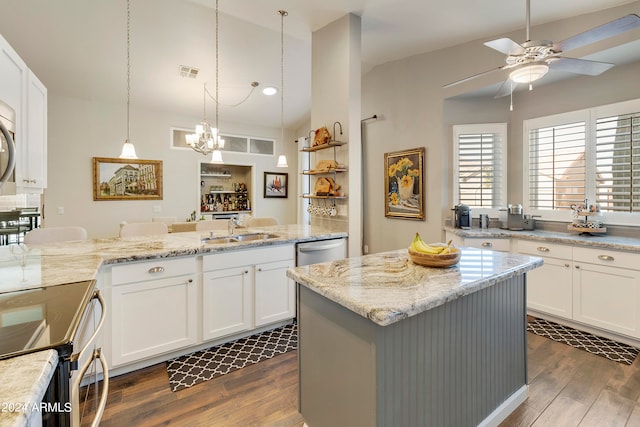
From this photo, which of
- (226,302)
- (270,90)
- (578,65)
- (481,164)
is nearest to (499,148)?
(481,164)

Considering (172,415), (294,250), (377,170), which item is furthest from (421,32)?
(172,415)

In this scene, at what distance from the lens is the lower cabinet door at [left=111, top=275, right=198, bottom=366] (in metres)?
2.07

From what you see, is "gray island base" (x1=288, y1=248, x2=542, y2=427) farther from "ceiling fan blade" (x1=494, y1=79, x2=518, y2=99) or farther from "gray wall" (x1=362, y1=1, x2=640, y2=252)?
"gray wall" (x1=362, y1=1, x2=640, y2=252)

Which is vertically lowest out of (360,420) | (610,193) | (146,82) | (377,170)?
(360,420)

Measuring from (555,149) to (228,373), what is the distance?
411cm

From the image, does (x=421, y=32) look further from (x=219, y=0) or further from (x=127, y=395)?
(x=127, y=395)

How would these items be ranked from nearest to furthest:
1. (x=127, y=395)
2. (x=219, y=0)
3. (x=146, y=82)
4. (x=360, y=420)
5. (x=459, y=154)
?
(x=360, y=420) < (x=127, y=395) < (x=219, y=0) < (x=459, y=154) < (x=146, y=82)

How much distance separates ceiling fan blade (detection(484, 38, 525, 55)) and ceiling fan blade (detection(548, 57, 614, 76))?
26 cm

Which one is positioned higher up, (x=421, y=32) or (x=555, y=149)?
(x=421, y=32)

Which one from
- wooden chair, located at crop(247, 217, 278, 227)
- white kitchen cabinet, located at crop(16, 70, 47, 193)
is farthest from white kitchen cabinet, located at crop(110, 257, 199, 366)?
wooden chair, located at crop(247, 217, 278, 227)

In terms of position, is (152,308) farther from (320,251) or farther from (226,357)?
(320,251)

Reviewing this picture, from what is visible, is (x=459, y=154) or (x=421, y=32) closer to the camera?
(x=421, y=32)

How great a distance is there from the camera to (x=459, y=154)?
401cm

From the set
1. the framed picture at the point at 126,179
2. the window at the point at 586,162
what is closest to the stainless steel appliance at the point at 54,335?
the window at the point at 586,162
